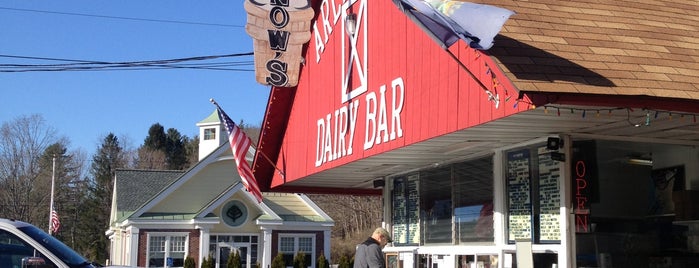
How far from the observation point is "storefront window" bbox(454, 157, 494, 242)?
11266 mm

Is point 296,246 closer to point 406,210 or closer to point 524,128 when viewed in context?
point 406,210

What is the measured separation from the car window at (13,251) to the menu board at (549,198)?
5.45 metres

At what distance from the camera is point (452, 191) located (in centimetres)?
1254

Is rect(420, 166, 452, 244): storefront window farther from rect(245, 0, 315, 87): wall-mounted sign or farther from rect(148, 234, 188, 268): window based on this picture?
rect(148, 234, 188, 268): window

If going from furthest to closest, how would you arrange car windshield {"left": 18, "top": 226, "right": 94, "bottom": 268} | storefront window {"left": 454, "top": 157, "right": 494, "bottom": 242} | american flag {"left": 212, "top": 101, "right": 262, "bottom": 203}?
1. american flag {"left": 212, "top": 101, "right": 262, "bottom": 203}
2. storefront window {"left": 454, "top": 157, "right": 494, "bottom": 242}
3. car windshield {"left": 18, "top": 226, "right": 94, "bottom": 268}

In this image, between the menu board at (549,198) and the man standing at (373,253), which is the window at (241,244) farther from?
the menu board at (549,198)

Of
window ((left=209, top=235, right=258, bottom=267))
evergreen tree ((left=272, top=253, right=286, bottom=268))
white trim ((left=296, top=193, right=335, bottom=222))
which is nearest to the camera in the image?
evergreen tree ((left=272, top=253, right=286, bottom=268))

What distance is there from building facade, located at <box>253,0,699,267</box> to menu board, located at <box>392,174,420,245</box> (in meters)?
0.05

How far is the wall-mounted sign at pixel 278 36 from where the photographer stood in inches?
560

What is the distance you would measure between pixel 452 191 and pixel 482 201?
3.75ft

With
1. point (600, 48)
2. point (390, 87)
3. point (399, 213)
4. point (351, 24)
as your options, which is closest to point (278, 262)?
point (399, 213)

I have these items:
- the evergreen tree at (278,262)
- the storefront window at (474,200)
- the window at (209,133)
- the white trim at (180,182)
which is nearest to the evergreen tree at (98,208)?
the window at (209,133)

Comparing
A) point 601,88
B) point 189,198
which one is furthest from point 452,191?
point 189,198

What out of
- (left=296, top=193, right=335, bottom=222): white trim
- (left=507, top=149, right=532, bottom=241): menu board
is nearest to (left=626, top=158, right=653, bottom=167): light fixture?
(left=507, top=149, right=532, bottom=241): menu board
